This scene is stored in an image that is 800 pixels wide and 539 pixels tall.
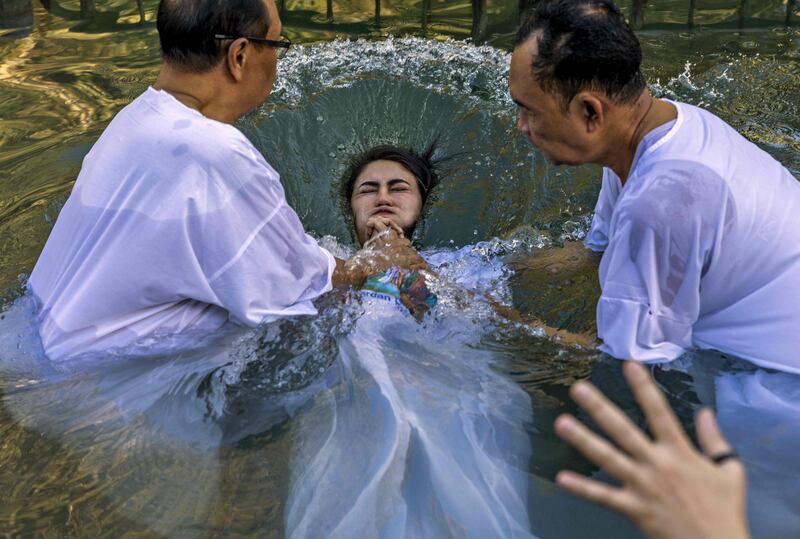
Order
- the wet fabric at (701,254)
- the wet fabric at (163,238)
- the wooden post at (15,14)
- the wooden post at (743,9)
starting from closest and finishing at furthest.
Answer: the wet fabric at (701,254) → the wet fabric at (163,238) → the wooden post at (743,9) → the wooden post at (15,14)

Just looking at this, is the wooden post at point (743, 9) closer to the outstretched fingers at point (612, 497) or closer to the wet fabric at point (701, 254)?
the wet fabric at point (701, 254)

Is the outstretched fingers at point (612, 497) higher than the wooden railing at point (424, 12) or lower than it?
higher

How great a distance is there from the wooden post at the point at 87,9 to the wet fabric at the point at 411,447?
16.6ft

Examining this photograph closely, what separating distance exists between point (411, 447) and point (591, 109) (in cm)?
113

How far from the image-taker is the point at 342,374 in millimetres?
3248

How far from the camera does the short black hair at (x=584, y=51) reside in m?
2.63

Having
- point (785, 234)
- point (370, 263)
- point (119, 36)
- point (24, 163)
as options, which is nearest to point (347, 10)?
point (119, 36)

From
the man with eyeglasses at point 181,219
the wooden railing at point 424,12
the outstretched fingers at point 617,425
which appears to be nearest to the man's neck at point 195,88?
the man with eyeglasses at point 181,219

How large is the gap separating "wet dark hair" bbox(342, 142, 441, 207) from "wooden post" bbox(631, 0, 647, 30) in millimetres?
2672

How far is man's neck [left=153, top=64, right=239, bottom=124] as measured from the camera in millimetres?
3107

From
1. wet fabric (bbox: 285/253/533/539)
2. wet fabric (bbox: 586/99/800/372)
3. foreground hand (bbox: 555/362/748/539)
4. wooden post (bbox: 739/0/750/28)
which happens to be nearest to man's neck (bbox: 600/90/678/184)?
wet fabric (bbox: 586/99/800/372)

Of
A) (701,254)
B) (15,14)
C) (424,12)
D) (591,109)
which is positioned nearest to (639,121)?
(591,109)

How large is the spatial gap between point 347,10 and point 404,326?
456 cm

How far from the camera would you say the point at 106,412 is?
10.1 feet
